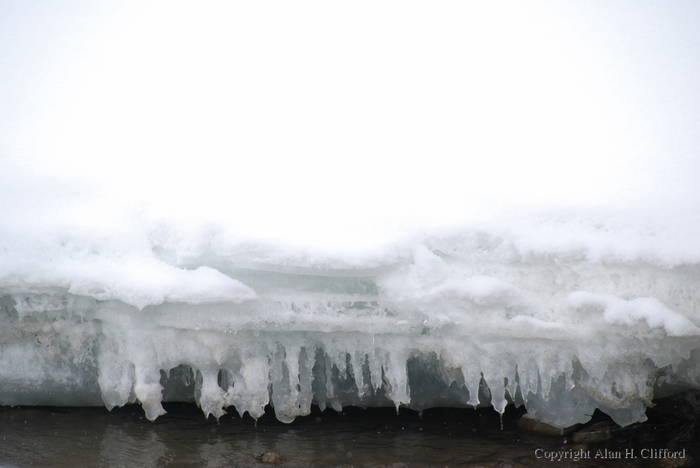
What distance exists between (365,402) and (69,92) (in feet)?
14.4

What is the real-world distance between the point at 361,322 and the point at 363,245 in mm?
571

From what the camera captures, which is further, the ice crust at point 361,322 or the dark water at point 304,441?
the dark water at point 304,441

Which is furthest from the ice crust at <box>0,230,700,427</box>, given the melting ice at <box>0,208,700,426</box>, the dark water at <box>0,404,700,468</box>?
the dark water at <box>0,404,700,468</box>

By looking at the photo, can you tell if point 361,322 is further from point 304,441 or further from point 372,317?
point 304,441

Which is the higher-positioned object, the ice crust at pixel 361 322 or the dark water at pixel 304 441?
the ice crust at pixel 361 322

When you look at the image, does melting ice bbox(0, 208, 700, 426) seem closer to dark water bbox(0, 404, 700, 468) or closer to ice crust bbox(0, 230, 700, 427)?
ice crust bbox(0, 230, 700, 427)

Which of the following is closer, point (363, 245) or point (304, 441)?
point (363, 245)

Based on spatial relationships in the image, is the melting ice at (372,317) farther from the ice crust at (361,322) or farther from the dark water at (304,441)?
the dark water at (304,441)

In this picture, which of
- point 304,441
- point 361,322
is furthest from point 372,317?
point 304,441

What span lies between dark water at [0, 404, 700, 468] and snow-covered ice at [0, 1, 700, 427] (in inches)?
8.7

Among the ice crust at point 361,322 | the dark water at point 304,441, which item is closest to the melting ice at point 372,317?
the ice crust at point 361,322

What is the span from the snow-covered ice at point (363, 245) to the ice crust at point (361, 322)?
2 cm

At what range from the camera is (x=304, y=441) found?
142 inches

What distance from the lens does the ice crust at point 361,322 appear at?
2848 millimetres
